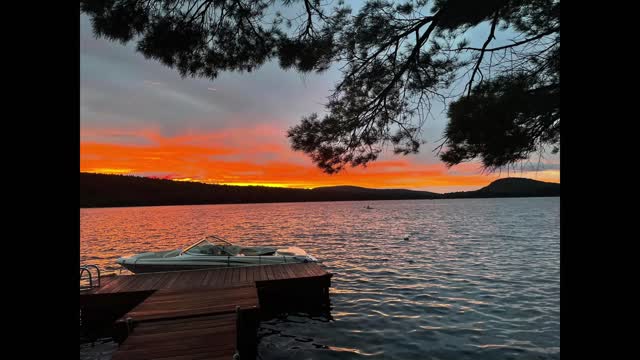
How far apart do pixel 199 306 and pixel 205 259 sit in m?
7.52

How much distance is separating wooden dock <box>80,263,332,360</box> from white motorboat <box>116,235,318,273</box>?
1.44 m

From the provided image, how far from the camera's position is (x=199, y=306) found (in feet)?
29.8

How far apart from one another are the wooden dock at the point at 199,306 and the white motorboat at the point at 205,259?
1.44 meters

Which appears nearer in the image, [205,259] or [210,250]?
[205,259]

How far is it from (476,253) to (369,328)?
20.5m

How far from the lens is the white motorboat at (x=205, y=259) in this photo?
53.4ft

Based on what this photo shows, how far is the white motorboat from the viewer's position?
640 inches

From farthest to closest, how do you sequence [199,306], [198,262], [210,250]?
1. [210,250]
2. [198,262]
3. [199,306]

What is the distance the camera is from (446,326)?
12.0m

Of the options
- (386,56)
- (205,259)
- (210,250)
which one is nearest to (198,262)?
(205,259)

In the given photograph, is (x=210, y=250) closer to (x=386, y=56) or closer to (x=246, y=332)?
(x=246, y=332)

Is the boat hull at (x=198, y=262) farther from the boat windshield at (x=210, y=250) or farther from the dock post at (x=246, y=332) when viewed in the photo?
the dock post at (x=246, y=332)
